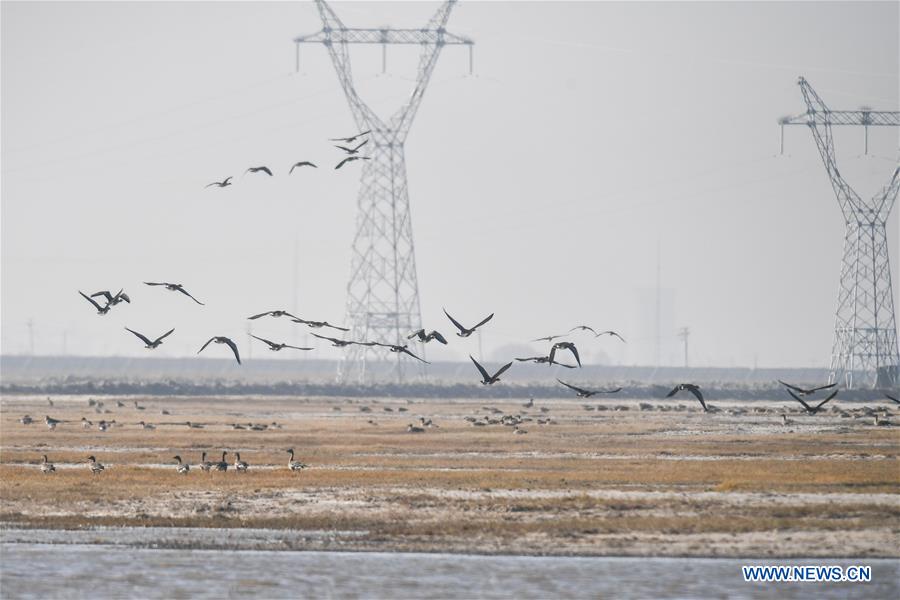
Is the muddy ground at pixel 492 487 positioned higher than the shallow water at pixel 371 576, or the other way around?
the muddy ground at pixel 492 487

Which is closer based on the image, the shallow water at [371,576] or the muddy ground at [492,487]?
the shallow water at [371,576]

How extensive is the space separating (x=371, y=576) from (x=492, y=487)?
12.8 metres

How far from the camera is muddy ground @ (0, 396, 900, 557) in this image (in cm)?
3894

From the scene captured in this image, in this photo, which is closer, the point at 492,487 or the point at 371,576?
the point at 371,576

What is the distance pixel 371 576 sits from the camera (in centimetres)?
3488

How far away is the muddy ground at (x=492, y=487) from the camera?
3894cm

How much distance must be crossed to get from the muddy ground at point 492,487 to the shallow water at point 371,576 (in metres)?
1.15

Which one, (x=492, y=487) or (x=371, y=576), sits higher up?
(x=492, y=487)

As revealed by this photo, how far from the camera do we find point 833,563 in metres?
36.4

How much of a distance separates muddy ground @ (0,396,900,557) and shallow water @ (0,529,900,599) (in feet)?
3.76

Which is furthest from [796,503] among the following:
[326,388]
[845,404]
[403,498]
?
[326,388]

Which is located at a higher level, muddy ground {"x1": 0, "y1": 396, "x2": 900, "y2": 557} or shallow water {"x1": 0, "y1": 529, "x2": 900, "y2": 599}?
muddy ground {"x1": 0, "y1": 396, "x2": 900, "y2": 557}

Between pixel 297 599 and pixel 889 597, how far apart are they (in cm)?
1151

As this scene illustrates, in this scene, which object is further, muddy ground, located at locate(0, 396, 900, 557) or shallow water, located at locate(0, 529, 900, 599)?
muddy ground, located at locate(0, 396, 900, 557)
